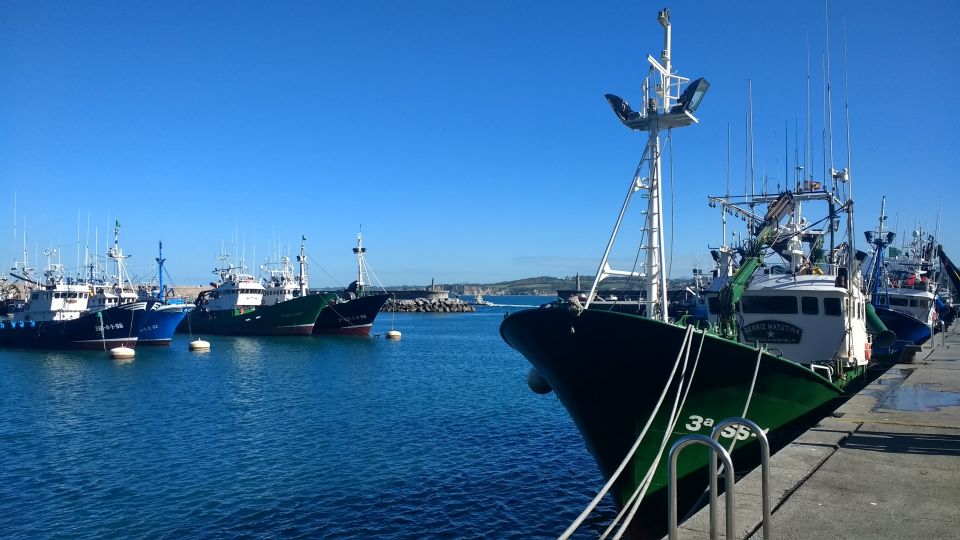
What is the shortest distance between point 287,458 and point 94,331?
40554mm

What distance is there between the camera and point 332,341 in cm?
6072

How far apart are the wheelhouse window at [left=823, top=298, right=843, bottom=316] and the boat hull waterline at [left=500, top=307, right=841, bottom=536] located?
3483 millimetres

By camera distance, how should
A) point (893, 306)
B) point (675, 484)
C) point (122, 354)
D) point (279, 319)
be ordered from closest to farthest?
point (675, 484), point (893, 306), point (122, 354), point (279, 319)

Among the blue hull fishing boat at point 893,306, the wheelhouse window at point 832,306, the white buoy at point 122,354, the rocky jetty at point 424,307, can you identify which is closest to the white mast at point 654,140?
the wheelhouse window at point 832,306

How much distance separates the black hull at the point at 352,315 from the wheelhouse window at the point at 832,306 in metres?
53.4

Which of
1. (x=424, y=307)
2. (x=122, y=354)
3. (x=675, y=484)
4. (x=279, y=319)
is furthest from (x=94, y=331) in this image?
(x=424, y=307)

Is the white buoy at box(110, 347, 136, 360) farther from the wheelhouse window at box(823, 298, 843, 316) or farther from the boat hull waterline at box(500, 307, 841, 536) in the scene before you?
the wheelhouse window at box(823, 298, 843, 316)

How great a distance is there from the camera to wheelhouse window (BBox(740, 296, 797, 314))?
1591cm

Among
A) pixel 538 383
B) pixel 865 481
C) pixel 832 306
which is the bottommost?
pixel 865 481

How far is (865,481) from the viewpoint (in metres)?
8.56

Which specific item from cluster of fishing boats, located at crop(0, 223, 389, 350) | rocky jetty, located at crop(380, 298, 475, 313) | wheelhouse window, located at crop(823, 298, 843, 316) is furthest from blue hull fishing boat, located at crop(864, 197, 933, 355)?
rocky jetty, located at crop(380, 298, 475, 313)

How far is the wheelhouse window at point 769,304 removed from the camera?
15906 mm

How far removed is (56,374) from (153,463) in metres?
24.5

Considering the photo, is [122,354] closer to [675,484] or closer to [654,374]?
[654,374]
